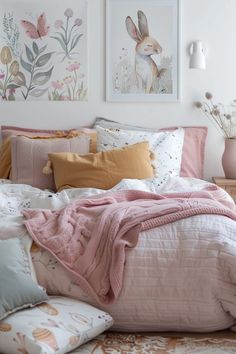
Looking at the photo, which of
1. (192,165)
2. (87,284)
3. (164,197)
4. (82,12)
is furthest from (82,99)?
(87,284)

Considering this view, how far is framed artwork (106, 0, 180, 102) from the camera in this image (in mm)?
4461

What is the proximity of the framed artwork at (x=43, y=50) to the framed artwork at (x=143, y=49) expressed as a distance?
20 centimetres

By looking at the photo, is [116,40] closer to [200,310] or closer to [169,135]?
[169,135]

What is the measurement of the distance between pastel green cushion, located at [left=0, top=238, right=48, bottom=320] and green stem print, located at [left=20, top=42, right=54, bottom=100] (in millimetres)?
2233

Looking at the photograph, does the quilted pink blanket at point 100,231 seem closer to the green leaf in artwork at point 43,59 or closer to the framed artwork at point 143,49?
the framed artwork at point 143,49

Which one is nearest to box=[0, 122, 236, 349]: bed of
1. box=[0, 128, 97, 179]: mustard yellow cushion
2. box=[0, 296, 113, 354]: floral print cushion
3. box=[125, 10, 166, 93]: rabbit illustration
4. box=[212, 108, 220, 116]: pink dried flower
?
box=[0, 296, 113, 354]: floral print cushion

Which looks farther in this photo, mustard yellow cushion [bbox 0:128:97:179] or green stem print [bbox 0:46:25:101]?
green stem print [bbox 0:46:25:101]

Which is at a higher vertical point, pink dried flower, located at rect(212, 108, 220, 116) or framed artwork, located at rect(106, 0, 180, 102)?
framed artwork, located at rect(106, 0, 180, 102)

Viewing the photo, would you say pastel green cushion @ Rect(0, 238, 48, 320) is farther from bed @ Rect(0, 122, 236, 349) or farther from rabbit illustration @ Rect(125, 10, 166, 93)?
rabbit illustration @ Rect(125, 10, 166, 93)

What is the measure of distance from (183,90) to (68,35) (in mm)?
872

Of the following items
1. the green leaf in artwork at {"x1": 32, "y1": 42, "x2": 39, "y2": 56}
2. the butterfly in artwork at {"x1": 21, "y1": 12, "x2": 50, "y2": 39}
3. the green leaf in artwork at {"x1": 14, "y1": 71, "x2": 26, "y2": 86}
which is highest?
the butterfly in artwork at {"x1": 21, "y1": 12, "x2": 50, "y2": 39}

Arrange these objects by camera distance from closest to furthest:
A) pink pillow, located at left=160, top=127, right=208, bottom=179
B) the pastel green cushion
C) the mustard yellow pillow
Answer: the pastel green cushion < the mustard yellow pillow < pink pillow, located at left=160, top=127, right=208, bottom=179

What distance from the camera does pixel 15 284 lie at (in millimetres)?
2279

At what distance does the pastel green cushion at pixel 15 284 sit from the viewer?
7.32 ft
